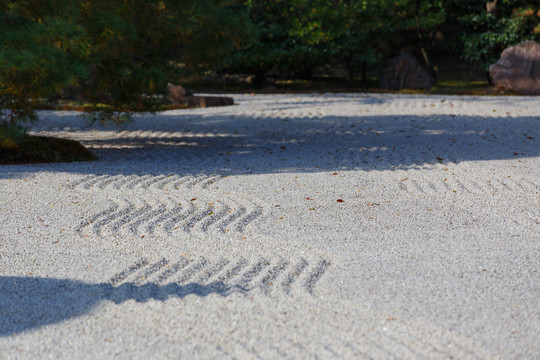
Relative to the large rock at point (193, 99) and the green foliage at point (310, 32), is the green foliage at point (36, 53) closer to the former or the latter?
the large rock at point (193, 99)

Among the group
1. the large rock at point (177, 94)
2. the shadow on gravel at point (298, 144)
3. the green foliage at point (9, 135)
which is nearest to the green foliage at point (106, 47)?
the green foliage at point (9, 135)

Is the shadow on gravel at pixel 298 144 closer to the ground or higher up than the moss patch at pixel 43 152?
closer to the ground

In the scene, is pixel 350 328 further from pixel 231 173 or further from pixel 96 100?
pixel 96 100

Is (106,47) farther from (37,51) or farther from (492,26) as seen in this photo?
(492,26)

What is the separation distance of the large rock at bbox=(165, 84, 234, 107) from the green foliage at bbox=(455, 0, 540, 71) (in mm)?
7268

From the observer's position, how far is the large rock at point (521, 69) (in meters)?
13.5

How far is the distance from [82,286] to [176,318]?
27.7 inches

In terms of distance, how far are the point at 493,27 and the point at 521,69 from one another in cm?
286

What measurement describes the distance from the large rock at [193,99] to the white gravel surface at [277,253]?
5029 millimetres

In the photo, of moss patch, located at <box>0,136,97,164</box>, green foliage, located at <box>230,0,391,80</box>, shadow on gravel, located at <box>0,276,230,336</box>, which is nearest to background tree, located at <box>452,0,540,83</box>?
green foliage, located at <box>230,0,391,80</box>

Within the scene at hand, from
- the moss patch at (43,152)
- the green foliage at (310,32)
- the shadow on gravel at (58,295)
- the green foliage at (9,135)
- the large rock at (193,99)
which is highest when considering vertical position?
the green foliage at (310,32)

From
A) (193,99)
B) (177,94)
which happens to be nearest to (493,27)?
(193,99)

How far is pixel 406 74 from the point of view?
1542cm

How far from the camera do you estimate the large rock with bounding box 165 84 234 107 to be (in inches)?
495
